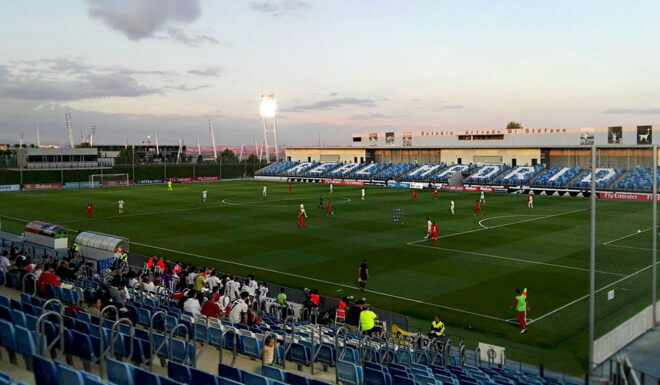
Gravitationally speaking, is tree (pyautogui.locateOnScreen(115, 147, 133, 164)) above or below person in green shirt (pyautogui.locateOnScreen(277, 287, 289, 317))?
above

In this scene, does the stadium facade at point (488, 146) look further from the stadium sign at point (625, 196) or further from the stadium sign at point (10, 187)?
the stadium sign at point (10, 187)

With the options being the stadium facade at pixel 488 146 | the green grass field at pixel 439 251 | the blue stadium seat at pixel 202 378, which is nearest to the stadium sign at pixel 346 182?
the stadium facade at pixel 488 146

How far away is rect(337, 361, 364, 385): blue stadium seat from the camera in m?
10.2

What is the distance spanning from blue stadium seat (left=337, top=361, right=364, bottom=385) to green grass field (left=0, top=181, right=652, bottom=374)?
6304 millimetres

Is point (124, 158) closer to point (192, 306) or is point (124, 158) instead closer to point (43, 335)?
point (192, 306)

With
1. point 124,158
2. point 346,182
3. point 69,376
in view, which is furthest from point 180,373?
point 124,158

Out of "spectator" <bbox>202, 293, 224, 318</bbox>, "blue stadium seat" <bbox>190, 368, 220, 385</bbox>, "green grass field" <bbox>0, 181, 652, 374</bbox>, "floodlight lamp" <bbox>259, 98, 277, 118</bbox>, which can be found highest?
"floodlight lamp" <bbox>259, 98, 277, 118</bbox>

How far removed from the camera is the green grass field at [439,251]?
19953 mm

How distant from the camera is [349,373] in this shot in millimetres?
10430

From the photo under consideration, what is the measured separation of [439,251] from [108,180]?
72002mm

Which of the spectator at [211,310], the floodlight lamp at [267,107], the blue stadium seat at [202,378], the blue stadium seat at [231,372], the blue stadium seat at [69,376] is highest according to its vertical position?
the floodlight lamp at [267,107]

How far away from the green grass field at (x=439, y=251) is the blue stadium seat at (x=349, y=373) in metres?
6.30

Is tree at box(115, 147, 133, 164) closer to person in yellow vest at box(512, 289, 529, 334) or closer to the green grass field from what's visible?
the green grass field

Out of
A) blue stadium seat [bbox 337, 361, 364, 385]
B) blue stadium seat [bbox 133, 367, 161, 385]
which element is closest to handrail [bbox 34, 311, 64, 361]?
blue stadium seat [bbox 133, 367, 161, 385]
